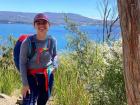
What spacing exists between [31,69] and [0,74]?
3.93 metres

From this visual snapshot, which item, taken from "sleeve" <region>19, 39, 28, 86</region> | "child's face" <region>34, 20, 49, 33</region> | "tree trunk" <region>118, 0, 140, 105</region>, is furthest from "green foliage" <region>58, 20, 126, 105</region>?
"tree trunk" <region>118, 0, 140, 105</region>

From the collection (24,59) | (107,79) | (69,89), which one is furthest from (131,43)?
Result: (69,89)

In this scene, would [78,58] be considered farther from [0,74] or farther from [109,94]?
[109,94]

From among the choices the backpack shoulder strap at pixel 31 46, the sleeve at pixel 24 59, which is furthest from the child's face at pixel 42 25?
the sleeve at pixel 24 59

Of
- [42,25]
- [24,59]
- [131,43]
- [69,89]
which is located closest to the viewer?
[131,43]

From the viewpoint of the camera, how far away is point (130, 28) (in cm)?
356

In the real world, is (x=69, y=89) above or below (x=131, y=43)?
below

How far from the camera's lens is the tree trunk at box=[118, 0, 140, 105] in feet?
11.6

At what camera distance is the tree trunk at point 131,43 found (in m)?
3.53

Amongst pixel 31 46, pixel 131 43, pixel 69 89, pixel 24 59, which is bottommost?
pixel 69 89

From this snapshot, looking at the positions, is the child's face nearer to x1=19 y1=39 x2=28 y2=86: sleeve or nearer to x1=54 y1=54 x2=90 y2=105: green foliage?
x1=19 y1=39 x2=28 y2=86: sleeve

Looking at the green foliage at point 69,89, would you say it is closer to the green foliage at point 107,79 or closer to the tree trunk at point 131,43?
the green foliage at point 107,79

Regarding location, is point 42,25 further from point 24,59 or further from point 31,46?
point 24,59

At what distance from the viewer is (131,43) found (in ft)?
11.7
